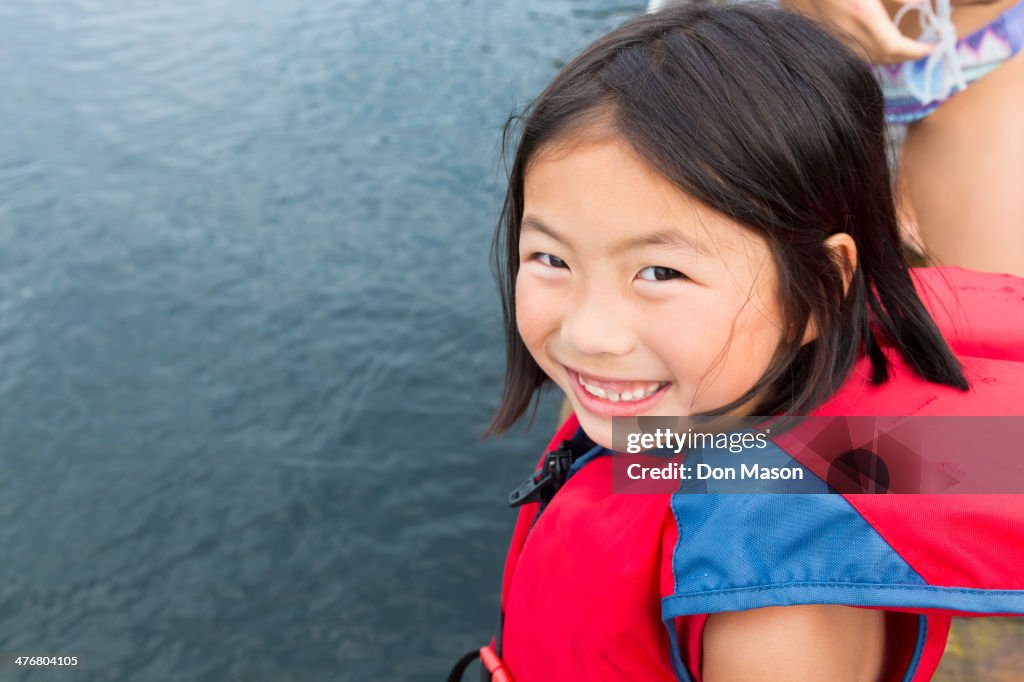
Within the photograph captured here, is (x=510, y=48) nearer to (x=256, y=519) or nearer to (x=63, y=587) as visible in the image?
(x=256, y=519)

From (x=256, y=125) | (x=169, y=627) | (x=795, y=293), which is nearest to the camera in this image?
(x=795, y=293)

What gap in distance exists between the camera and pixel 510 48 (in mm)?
4621

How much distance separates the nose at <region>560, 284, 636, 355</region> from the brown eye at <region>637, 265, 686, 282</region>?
4cm

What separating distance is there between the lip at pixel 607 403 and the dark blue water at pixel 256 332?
4.06 ft

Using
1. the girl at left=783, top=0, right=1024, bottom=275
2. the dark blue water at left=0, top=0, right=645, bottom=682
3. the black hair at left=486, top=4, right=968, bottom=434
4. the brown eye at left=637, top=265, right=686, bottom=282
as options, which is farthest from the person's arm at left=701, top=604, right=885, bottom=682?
the girl at left=783, top=0, right=1024, bottom=275

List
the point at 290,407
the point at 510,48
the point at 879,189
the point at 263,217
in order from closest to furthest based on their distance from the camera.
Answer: the point at 879,189
the point at 290,407
the point at 263,217
the point at 510,48

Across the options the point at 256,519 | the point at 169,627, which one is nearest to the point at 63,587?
the point at 169,627

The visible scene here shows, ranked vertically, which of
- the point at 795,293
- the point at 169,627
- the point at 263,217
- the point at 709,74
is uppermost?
the point at 709,74

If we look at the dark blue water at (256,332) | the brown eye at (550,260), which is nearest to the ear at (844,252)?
the brown eye at (550,260)

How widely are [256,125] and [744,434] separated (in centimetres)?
326

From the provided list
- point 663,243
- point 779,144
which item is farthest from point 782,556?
point 779,144

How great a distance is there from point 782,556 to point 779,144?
0.50 meters

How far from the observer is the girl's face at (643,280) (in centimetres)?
128

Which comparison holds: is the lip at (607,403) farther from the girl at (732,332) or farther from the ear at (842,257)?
the ear at (842,257)
